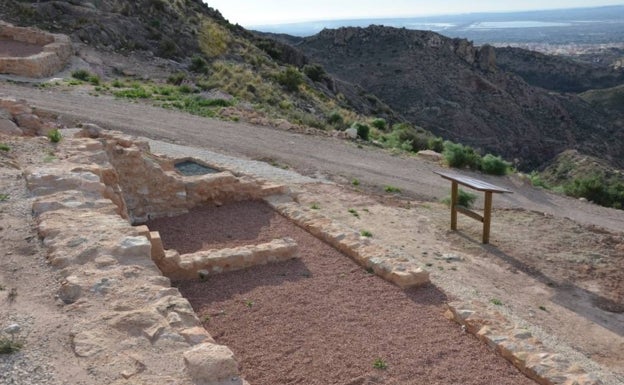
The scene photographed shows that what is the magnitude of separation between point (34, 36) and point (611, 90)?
234ft

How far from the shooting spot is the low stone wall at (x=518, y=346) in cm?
626

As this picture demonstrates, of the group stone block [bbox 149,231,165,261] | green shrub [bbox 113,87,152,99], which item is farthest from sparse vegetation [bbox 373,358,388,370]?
green shrub [bbox 113,87,152,99]

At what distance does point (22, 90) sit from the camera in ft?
63.1

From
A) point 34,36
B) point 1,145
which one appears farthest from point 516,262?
point 34,36

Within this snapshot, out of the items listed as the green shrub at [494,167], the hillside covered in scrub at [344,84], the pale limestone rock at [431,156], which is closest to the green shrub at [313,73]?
the hillside covered in scrub at [344,84]

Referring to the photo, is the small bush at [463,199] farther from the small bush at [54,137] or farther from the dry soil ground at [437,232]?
the small bush at [54,137]

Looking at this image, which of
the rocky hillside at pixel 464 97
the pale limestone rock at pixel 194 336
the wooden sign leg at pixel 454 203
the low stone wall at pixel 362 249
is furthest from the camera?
the rocky hillside at pixel 464 97

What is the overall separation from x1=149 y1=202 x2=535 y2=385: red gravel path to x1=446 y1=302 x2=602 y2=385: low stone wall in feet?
0.39

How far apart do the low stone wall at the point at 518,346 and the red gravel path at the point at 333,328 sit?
0.12 meters

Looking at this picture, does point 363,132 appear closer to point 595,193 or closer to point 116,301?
point 595,193

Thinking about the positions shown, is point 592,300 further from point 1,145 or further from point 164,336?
point 1,145

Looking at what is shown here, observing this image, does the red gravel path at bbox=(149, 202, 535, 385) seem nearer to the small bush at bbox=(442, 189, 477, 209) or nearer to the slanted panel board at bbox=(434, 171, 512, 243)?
the slanted panel board at bbox=(434, 171, 512, 243)

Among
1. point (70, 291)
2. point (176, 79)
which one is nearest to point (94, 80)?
point (176, 79)

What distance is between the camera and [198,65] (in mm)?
29484
